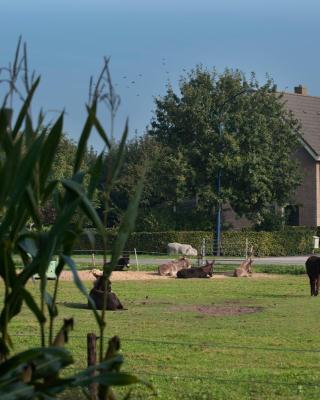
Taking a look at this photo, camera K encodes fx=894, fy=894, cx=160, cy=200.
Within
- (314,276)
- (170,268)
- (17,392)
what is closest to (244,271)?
(170,268)

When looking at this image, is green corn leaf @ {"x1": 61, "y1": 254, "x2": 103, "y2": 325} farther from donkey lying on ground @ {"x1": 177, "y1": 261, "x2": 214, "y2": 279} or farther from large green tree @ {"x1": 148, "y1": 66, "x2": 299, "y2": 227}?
large green tree @ {"x1": 148, "y1": 66, "x2": 299, "y2": 227}

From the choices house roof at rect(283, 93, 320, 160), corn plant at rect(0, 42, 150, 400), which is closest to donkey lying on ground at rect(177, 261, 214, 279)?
house roof at rect(283, 93, 320, 160)

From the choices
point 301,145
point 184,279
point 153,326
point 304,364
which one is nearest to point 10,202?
point 304,364

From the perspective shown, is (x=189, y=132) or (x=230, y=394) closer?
(x=230, y=394)

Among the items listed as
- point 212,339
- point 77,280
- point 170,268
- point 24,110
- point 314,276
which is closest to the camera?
point 77,280

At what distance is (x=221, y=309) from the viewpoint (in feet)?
65.5

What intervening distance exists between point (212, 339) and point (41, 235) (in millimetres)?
10221

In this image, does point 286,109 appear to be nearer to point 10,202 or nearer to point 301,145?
point 301,145

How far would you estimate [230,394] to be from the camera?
359 inches

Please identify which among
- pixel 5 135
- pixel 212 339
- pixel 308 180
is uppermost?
pixel 308 180

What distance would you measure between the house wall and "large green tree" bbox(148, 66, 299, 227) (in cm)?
297

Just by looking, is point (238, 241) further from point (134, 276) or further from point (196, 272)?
point (134, 276)

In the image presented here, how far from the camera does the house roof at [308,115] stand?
5653 cm

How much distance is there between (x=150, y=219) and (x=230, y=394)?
1751 inches
